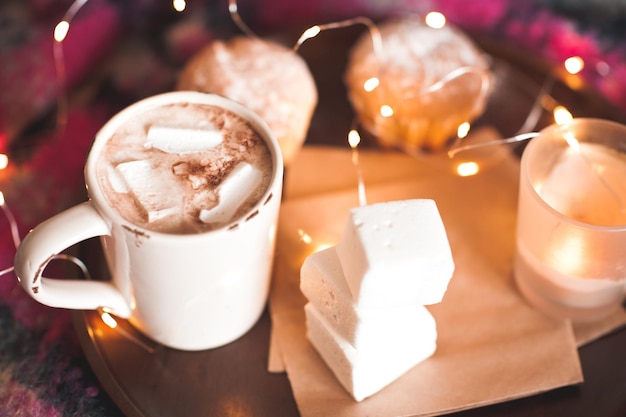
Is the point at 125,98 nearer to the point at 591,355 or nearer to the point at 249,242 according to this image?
the point at 249,242

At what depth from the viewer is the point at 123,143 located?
0.86 metres

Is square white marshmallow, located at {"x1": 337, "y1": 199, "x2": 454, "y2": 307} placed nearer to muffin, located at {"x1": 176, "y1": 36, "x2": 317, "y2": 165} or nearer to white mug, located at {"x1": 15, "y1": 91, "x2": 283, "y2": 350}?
white mug, located at {"x1": 15, "y1": 91, "x2": 283, "y2": 350}

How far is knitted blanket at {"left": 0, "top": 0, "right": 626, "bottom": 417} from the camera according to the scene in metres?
1.12

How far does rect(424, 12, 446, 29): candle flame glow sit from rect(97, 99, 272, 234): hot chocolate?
0.50 m

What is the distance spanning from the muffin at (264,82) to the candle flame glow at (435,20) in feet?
0.86

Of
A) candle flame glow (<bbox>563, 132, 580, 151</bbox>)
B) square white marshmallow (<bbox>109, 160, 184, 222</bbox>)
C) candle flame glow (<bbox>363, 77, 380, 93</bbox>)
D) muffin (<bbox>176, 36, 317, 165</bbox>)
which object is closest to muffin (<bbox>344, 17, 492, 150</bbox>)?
candle flame glow (<bbox>363, 77, 380, 93</bbox>)

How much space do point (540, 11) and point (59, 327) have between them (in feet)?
3.53

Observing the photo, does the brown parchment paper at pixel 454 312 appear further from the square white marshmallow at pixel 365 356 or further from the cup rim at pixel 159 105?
the cup rim at pixel 159 105

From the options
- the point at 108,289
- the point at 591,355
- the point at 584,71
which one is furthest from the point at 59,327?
the point at 584,71

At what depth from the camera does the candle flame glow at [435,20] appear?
1.23 m

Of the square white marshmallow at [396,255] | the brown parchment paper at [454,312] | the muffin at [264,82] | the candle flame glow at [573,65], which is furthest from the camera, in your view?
the candle flame glow at [573,65]

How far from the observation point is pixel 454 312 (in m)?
0.97

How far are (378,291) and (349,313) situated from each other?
62mm

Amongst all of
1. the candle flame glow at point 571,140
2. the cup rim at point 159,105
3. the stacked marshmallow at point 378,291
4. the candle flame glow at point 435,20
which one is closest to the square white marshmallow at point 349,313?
the stacked marshmallow at point 378,291
